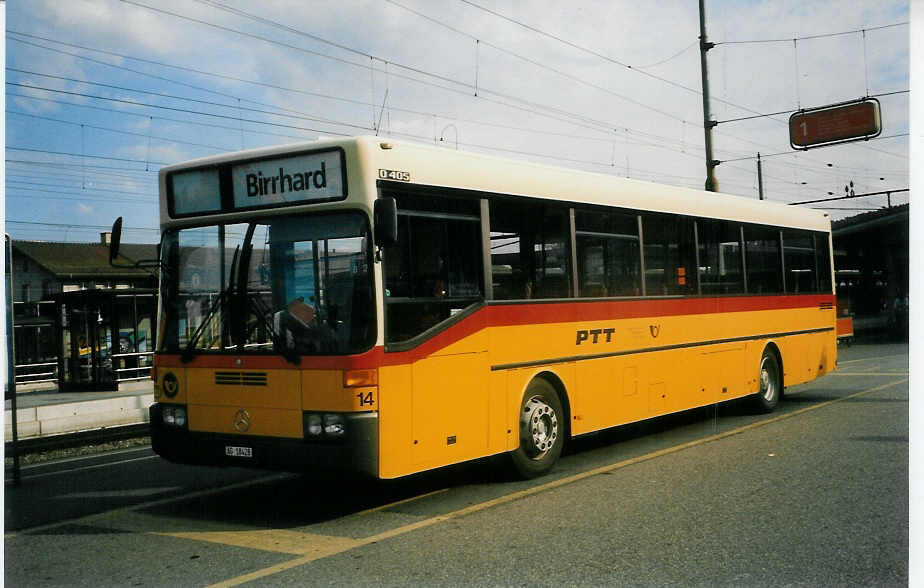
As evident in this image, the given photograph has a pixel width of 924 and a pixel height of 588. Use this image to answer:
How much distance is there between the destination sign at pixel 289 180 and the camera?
23.5ft

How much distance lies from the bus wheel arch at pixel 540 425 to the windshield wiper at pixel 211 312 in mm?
2897

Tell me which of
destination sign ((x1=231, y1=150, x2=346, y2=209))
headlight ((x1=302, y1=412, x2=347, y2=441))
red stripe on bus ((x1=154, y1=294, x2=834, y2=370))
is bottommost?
→ headlight ((x1=302, y1=412, x2=347, y2=441))

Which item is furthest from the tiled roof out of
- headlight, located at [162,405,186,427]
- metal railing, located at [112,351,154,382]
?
headlight, located at [162,405,186,427]

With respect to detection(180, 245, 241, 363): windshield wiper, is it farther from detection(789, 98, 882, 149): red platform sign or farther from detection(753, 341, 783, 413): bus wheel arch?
detection(789, 98, 882, 149): red platform sign

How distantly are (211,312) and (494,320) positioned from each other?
97.7 inches

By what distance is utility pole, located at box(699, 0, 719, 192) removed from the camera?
920 inches

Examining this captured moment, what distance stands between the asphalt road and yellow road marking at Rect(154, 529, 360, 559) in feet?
0.08

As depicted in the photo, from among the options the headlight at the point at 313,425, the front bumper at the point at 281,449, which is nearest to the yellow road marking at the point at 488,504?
the front bumper at the point at 281,449

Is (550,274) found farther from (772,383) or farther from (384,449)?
(772,383)

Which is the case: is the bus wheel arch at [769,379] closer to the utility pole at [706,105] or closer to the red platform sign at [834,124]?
the red platform sign at [834,124]

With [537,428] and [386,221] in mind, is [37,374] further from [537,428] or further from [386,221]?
[386,221]

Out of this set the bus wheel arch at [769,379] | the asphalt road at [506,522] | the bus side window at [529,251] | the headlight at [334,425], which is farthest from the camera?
the bus wheel arch at [769,379]

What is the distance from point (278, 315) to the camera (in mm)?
7301
